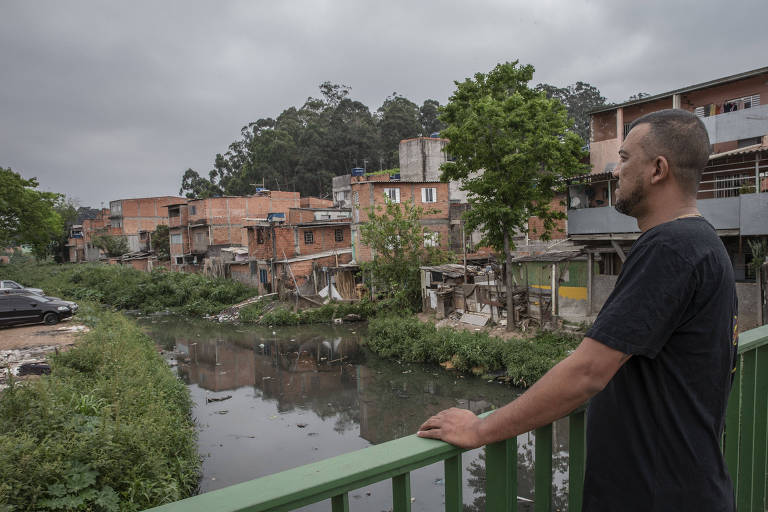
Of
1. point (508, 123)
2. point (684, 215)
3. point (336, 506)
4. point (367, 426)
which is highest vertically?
point (508, 123)

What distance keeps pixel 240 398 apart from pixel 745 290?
12.7m

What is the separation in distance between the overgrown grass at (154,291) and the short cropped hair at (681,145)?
82.9 ft

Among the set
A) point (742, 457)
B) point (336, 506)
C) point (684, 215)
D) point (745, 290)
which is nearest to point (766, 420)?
point (742, 457)

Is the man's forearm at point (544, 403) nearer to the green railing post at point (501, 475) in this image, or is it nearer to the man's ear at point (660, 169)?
the green railing post at point (501, 475)

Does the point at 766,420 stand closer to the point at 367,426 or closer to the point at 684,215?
the point at 684,215

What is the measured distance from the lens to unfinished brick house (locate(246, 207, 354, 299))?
23.4 metres

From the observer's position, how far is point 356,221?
24547mm

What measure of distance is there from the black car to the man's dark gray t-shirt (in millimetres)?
19969

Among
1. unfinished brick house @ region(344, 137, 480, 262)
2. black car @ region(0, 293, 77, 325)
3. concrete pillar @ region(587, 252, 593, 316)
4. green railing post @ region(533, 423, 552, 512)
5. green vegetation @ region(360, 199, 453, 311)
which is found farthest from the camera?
unfinished brick house @ region(344, 137, 480, 262)

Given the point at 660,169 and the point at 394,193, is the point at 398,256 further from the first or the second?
the point at 660,169

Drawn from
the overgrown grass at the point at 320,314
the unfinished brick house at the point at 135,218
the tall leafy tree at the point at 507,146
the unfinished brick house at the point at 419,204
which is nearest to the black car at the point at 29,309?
the overgrown grass at the point at 320,314

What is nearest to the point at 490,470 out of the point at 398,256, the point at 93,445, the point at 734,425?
the point at 734,425

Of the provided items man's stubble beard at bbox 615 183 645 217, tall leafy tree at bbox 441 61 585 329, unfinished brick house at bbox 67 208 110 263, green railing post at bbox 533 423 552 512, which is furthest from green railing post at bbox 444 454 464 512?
unfinished brick house at bbox 67 208 110 263

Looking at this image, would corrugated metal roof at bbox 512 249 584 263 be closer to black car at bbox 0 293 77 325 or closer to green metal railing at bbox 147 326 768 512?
green metal railing at bbox 147 326 768 512
